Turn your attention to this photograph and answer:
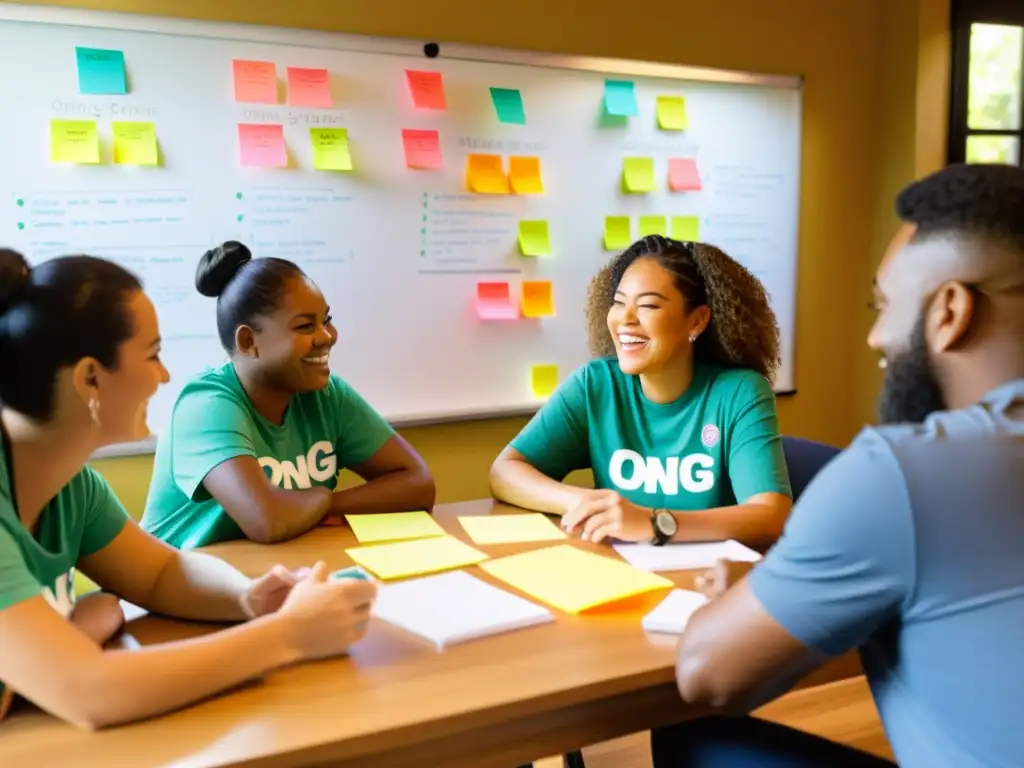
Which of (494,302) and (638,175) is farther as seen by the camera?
(638,175)

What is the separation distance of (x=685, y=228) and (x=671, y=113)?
41cm

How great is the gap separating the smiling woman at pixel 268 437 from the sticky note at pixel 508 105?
1146 mm

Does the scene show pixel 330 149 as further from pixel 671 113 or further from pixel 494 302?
pixel 671 113

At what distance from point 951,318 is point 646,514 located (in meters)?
0.70

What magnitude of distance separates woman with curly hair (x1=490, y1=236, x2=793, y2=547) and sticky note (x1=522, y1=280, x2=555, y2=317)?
77 cm

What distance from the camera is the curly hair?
1.90 meters

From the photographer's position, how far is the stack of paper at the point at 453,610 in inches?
44.0

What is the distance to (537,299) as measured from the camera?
111 inches

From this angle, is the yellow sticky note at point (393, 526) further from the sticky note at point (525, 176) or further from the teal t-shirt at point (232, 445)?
the sticky note at point (525, 176)

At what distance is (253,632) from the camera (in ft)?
3.22

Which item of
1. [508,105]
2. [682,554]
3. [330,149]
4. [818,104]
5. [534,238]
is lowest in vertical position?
[682,554]

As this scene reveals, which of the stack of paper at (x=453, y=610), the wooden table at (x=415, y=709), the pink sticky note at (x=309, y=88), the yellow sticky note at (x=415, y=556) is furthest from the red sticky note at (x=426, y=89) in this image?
the wooden table at (x=415, y=709)

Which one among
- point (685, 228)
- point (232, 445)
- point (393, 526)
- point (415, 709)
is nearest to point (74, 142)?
point (232, 445)

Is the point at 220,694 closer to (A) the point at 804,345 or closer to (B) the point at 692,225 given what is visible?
(B) the point at 692,225
